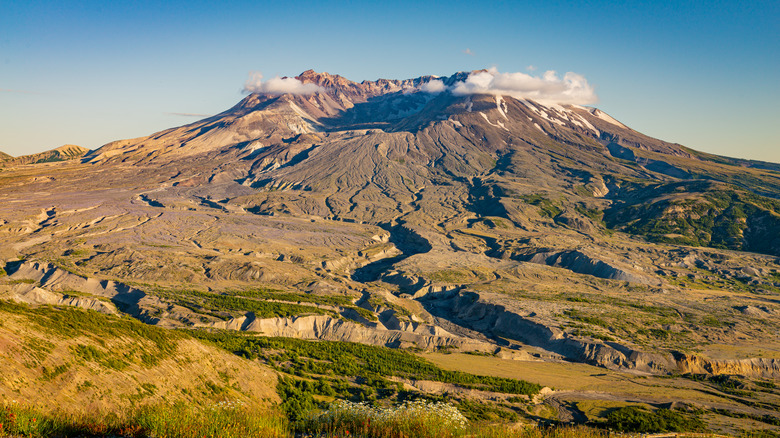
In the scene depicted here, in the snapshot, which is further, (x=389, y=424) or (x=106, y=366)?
(x=106, y=366)

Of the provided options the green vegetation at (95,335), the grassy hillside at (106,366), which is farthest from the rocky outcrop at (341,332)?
the green vegetation at (95,335)

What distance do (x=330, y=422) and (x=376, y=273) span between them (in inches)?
4245

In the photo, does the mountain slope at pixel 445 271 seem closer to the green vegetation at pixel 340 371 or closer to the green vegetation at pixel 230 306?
the green vegetation at pixel 230 306

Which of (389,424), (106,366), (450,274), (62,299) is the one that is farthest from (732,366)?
(62,299)

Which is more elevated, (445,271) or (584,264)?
(584,264)

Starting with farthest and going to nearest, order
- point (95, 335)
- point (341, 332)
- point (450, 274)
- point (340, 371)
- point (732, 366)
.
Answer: point (450, 274) → point (341, 332) → point (732, 366) → point (340, 371) → point (95, 335)

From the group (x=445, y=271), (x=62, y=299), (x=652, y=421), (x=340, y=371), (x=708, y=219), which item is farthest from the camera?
(x=708, y=219)

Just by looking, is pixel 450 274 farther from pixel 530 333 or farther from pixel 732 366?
pixel 732 366

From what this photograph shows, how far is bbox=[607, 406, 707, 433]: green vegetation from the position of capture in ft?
124

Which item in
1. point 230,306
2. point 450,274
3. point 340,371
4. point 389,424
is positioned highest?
point 389,424

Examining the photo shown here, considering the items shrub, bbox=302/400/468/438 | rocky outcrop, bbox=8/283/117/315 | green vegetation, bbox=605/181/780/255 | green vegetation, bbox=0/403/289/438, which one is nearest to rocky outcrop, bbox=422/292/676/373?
shrub, bbox=302/400/468/438

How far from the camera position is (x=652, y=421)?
39.3 meters

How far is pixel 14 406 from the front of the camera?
16.1m

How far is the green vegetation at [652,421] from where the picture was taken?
37688 mm
